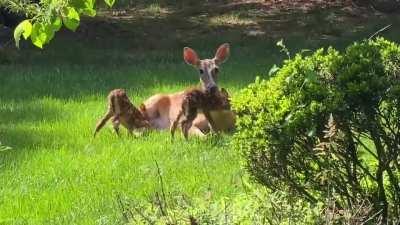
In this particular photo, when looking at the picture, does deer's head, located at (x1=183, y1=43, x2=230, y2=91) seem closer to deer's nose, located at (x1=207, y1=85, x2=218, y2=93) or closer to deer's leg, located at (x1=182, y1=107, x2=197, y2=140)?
deer's nose, located at (x1=207, y1=85, x2=218, y2=93)

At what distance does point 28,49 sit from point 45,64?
1741 millimetres

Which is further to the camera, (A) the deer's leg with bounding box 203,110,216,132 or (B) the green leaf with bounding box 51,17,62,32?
(A) the deer's leg with bounding box 203,110,216,132

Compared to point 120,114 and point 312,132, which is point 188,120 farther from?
point 312,132

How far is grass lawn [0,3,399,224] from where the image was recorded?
24.1 feet

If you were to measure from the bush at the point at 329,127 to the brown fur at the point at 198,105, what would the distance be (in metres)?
4.61

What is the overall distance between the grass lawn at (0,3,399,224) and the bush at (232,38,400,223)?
0.44 m

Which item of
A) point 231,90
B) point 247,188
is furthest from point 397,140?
point 231,90

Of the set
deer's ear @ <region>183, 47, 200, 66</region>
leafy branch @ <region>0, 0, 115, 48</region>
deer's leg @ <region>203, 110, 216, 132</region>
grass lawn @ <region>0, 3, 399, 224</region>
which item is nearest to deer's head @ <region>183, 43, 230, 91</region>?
deer's ear @ <region>183, 47, 200, 66</region>

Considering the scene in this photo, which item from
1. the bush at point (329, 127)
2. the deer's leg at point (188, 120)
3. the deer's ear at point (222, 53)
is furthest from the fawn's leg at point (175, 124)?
the bush at point (329, 127)

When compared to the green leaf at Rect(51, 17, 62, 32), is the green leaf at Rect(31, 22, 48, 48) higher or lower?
lower

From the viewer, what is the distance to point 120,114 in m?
10.3

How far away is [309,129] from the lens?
4.86m

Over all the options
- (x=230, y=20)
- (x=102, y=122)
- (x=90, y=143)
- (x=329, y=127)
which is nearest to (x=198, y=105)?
(x=102, y=122)

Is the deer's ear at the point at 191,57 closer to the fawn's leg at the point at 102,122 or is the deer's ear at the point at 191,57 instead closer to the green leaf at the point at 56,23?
the fawn's leg at the point at 102,122
